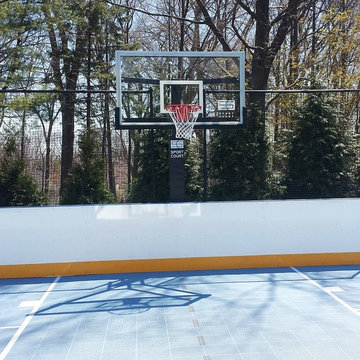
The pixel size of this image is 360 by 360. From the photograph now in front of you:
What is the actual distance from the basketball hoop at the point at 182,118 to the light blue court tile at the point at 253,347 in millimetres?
4417

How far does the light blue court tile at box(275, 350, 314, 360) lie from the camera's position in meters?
4.59

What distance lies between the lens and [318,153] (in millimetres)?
10242

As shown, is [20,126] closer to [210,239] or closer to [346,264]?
[210,239]

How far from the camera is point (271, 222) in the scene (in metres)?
8.22

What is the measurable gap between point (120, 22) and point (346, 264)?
40.7 ft

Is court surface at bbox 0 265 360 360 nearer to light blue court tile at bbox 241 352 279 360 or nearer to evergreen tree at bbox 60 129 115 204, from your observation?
light blue court tile at bbox 241 352 279 360

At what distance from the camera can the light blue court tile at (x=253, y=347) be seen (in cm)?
478

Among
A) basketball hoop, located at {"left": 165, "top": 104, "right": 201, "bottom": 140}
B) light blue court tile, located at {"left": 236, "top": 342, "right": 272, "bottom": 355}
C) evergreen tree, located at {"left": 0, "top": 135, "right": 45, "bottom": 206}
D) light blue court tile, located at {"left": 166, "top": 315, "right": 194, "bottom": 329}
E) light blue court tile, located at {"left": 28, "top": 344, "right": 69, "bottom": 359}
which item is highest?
basketball hoop, located at {"left": 165, "top": 104, "right": 201, "bottom": 140}

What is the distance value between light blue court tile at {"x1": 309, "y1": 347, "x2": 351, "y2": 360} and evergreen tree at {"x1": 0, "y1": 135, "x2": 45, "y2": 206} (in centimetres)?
693

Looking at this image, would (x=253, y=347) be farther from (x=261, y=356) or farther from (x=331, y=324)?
(x=331, y=324)

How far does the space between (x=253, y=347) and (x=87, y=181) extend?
6.10 metres

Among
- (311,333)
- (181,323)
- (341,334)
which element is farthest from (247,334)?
(341,334)

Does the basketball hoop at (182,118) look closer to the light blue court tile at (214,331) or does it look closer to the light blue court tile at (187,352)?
the light blue court tile at (214,331)

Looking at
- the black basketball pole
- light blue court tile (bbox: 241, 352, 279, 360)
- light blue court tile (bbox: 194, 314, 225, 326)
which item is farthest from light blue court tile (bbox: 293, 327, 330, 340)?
the black basketball pole
